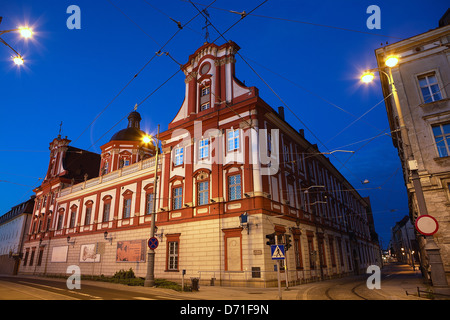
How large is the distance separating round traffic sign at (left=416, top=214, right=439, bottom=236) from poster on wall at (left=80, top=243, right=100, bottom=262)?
30.0m

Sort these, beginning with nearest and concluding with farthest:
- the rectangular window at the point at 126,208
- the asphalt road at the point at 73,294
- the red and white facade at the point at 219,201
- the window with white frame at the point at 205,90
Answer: the asphalt road at the point at 73,294, the red and white facade at the point at 219,201, the window with white frame at the point at 205,90, the rectangular window at the point at 126,208

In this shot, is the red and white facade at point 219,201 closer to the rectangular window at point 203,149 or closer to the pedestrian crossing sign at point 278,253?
the rectangular window at point 203,149

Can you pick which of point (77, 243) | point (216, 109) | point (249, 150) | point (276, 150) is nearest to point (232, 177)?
point (249, 150)

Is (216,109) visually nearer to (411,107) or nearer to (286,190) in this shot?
(286,190)

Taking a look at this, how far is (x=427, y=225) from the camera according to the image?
947 cm

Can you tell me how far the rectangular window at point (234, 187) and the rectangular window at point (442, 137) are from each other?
1243cm

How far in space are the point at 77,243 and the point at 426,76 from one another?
3823cm

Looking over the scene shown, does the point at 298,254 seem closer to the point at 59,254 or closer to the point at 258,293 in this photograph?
the point at 258,293

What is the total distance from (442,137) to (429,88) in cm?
343

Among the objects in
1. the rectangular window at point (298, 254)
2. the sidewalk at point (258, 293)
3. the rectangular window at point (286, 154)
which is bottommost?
the sidewalk at point (258, 293)

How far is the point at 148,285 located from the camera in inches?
677

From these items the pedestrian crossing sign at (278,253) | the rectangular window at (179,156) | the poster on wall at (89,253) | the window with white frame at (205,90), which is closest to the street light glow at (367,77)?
the pedestrian crossing sign at (278,253)

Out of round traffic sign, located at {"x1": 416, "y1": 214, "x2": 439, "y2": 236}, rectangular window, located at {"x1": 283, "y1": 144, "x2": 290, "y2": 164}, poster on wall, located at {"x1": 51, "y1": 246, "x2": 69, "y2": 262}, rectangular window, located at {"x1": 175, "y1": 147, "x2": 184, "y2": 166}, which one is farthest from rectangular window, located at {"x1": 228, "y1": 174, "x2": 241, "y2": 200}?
poster on wall, located at {"x1": 51, "y1": 246, "x2": 69, "y2": 262}

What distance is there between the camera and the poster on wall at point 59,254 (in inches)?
1398
